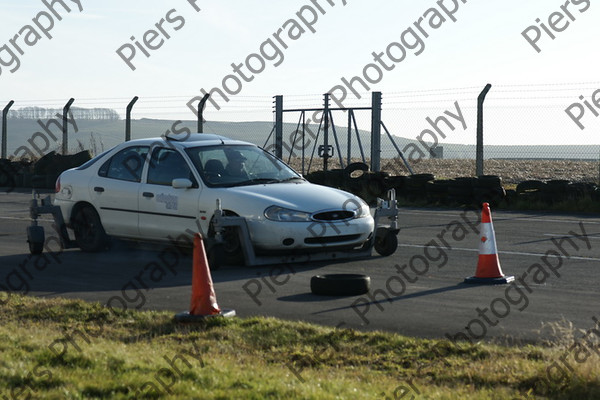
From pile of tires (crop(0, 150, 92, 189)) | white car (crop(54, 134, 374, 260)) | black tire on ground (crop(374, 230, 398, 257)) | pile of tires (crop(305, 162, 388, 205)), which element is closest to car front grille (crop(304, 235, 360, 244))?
white car (crop(54, 134, 374, 260))

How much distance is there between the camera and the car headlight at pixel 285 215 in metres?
11.2

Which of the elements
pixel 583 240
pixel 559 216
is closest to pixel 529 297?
pixel 583 240

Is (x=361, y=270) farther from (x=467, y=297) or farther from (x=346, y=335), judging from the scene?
(x=346, y=335)

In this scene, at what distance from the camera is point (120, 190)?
12648 millimetres

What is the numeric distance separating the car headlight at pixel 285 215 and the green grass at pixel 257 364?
3309 millimetres

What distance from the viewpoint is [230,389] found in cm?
563

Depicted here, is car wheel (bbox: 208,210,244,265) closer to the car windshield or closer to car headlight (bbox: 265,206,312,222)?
car headlight (bbox: 265,206,312,222)

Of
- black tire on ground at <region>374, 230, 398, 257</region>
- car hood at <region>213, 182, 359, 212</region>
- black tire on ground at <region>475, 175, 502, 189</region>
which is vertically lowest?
black tire on ground at <region>374, 230, 398, 257</region>

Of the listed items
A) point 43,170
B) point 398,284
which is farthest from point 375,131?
point 398,284

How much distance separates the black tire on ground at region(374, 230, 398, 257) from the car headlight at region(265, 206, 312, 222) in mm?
1517

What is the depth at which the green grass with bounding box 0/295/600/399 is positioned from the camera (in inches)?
221

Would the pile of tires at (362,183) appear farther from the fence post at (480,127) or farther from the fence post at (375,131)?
the fence post at (480,127)

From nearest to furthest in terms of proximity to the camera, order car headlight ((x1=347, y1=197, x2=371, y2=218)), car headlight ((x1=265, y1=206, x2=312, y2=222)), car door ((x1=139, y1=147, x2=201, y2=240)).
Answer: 1. car headlight ((x1=265, y1=206, x2=312, y2=222))
2. car headlight ((x1=347, y1=197, x2=371, y2=218))
3. car door ((x1=139, y1=147, x2=201, y2=240))

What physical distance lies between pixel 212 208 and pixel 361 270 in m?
1.90
